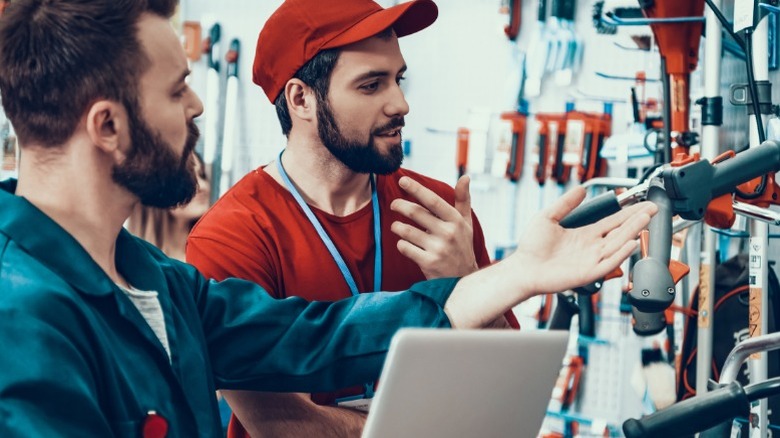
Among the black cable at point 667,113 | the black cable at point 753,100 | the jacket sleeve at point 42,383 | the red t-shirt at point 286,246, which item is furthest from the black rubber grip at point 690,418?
the black cable at point 667,113

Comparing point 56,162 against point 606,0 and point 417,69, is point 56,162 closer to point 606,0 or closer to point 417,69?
point 606,0

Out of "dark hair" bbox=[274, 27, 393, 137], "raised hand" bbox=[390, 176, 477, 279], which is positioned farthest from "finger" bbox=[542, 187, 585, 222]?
"dark hair" bbox=[274, 27, 393, 137]

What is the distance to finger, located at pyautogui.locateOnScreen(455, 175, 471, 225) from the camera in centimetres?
205

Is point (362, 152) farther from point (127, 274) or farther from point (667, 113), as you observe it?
point (667, 113)

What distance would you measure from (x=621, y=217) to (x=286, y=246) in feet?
2.61

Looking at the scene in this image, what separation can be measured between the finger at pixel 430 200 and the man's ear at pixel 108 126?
24.9 inches

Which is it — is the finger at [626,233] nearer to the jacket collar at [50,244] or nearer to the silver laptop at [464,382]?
the silver laptop at [464,382]

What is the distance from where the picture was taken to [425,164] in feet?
17.5

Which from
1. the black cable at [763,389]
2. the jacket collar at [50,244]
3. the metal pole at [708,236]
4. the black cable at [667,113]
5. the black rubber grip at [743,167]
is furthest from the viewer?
the black cable at [667,113]

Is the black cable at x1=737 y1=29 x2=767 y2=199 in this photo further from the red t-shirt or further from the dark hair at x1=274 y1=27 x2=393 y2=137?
the dark hair at x1=274 y1=27 x2=393 y2=137

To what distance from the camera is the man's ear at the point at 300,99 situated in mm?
2326

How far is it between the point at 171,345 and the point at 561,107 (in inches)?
147

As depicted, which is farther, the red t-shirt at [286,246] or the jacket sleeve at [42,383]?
the red t-shirt at [286,246]

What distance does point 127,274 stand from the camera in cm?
155
